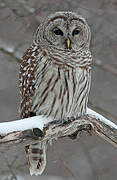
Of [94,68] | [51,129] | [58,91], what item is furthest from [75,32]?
[94,68]

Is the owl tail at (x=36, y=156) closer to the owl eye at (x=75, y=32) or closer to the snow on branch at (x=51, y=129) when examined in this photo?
the snow on branch at (x=51, y=129)

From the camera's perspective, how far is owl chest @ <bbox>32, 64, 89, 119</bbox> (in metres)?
5.16

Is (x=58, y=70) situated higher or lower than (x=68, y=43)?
lower

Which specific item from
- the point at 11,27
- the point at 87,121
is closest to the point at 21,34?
the point at 11,27

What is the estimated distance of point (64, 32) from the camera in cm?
526

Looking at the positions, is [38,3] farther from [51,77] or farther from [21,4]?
[51,77]

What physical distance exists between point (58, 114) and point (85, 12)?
9.76 feet

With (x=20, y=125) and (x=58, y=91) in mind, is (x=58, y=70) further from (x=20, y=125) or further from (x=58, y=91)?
(x=20, y=125)

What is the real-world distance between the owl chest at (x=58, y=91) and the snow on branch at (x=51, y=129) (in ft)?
0.48

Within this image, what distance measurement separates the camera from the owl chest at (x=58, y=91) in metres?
5.16

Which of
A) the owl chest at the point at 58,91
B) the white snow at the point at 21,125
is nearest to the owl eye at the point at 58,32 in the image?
the owl chest at the point at 58,91

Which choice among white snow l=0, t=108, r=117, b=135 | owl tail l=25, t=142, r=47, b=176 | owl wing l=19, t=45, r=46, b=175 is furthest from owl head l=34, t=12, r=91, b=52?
owl tail l=25, t=142, r=47, b=176

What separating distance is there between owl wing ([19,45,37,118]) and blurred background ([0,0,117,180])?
3.30 ft

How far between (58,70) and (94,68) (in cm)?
321
